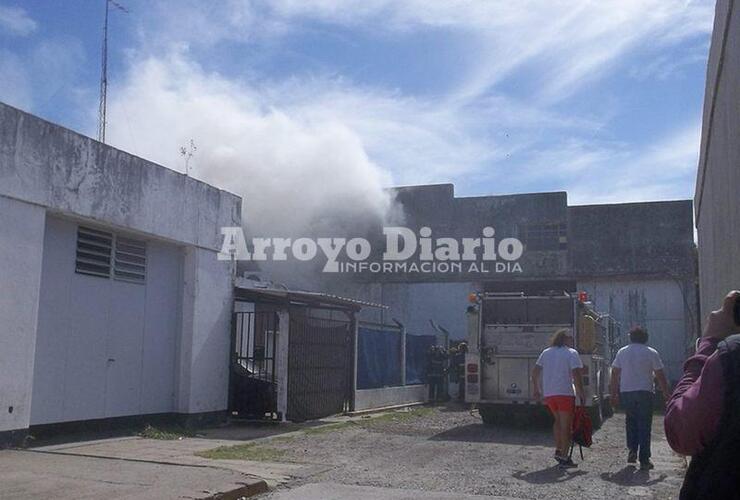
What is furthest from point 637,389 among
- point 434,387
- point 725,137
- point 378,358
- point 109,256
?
point 434,387

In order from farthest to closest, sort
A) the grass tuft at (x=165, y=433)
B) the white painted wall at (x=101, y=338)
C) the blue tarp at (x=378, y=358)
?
1. the blue tarp at (x=378, y=358)
2. the grass tuft at (x=165, y=433)
3. the white painted wall at (x=101, y=338)

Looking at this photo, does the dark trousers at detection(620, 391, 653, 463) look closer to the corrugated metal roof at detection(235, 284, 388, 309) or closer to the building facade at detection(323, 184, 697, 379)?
the corrugated metal roof at detection(235, 284, 388, 309)

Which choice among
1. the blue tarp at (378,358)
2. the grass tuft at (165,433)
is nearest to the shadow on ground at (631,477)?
the grass tuft at (165,433)

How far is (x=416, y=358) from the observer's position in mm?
21641

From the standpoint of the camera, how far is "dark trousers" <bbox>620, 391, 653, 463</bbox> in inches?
379

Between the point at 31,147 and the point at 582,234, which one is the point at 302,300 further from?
the point at 582,234

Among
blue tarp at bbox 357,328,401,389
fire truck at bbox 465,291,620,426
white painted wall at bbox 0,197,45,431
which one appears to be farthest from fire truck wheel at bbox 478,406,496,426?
white painted wall at bbox 0,197,45,431

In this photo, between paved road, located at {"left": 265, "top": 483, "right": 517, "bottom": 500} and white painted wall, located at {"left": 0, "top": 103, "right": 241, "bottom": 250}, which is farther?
white painted wall, located at {"left": 0, "top": 103, "right": 241, "bottom": 250}

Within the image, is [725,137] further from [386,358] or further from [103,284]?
[386,358]

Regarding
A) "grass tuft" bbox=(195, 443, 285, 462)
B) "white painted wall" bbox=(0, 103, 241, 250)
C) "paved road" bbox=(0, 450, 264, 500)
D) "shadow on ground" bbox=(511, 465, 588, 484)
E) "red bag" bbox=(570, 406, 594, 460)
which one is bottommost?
"shadow on ground" bbox=(511, 465, 588, 484)

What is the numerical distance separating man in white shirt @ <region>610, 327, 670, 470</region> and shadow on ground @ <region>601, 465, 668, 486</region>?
0.22m

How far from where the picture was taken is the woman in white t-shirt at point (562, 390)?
975 cm

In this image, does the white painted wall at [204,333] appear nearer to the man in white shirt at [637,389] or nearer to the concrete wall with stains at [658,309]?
→ the man in white shirt at [637,389]

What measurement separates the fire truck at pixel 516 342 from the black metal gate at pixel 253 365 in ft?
11.8
